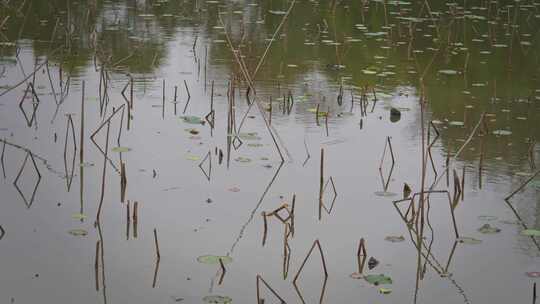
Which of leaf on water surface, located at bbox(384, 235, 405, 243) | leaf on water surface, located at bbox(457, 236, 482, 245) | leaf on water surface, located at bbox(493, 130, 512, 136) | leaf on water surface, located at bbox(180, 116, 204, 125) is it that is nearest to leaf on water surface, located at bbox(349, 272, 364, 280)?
leaf on water surface, located at bbox(384, 235, 405, 243)

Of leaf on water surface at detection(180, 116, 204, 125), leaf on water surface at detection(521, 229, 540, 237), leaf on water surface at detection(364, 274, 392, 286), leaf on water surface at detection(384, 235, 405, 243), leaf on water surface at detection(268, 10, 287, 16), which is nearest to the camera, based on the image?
leaf on water surface at detection(364, 274, 392, 286)

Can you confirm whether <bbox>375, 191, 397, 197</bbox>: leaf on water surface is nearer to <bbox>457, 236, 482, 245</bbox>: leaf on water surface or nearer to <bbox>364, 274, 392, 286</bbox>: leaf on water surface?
<bbox>457, 236, 482, 245</bbox>: leaf on water surface

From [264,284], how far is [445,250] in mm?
738

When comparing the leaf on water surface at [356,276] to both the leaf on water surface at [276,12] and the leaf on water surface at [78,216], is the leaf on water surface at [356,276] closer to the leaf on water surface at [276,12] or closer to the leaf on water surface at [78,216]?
the leaf on water surface at [78,216]

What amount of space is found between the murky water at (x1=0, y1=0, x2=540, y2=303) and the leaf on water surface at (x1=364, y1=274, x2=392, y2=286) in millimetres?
20

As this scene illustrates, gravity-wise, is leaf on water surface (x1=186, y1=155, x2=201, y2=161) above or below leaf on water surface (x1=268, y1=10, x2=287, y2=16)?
below

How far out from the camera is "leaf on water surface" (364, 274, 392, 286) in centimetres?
277

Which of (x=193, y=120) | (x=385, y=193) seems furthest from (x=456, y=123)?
(x=193, y=120)

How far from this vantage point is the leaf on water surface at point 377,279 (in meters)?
2.77

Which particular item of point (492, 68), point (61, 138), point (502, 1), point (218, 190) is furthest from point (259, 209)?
point (502, 1)

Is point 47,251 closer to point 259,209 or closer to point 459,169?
point 259,209

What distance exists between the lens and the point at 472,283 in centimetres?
284

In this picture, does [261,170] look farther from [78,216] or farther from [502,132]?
[502,132]

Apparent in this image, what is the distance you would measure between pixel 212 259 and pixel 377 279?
21.1 inches
